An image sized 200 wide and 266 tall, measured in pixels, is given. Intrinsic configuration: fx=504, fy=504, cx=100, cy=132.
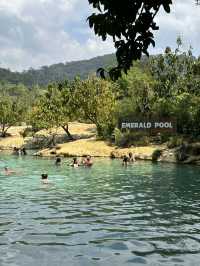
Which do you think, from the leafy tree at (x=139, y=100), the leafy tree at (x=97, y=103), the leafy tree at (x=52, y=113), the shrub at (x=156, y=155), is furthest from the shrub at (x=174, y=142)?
the leafy tree at (x=52, y=113)

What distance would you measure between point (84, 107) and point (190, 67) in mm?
19029

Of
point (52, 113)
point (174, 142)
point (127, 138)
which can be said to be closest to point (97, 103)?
point (52, 113)

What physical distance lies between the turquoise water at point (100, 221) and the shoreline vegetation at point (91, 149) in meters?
18.5

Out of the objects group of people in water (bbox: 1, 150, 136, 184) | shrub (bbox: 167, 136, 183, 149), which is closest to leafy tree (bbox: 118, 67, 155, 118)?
shrub (bbox: 167, 136, 183, 149)

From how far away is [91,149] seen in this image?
75875mm

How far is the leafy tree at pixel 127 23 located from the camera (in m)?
8.60

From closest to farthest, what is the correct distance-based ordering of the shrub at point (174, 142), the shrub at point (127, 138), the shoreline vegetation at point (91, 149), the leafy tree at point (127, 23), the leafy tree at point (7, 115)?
the leafy tree at point (127, 23), the shoreline vegetation at point (91, 149), the shrub at point (174, 142), the shrub at point (127, 138), the leafy tree at point (7, 115)

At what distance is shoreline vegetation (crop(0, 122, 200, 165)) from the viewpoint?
212ft

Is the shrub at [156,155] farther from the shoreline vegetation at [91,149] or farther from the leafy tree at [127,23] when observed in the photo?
the leafy tree at [127,23]

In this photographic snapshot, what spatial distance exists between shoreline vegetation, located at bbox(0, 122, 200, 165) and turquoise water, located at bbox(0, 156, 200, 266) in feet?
60.5

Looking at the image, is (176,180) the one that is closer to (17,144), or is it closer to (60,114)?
(60,114)

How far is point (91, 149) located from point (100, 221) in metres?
51.2

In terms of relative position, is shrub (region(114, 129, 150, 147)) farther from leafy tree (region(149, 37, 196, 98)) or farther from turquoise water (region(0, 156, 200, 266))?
turquoise water (region(0, 156, 200, 266))

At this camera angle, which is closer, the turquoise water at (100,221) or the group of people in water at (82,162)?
the turquoise water at (100,221)
